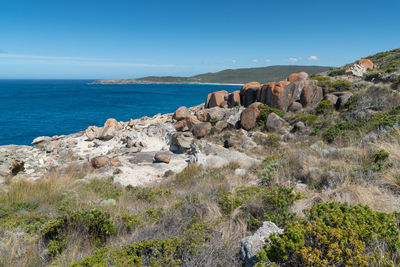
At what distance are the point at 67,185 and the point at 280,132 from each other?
12780 millimetres

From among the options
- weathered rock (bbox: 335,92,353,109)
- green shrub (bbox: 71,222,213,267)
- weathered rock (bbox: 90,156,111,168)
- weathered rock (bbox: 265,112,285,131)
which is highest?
weathered rock (bbox: 335,92,353,109)

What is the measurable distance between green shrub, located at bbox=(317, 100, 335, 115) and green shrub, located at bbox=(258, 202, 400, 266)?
14.9 meters

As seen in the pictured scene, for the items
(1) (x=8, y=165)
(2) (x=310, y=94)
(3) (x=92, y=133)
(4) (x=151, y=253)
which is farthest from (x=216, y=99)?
(4) (x=151, y=253)

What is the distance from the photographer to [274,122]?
16.5 metres

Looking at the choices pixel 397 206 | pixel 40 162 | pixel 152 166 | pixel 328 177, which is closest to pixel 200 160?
pixel 152 166

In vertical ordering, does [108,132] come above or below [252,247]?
below

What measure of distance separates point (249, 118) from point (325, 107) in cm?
538

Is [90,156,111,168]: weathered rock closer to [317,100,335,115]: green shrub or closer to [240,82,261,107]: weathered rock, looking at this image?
[240,82,261,107]: weathered rock

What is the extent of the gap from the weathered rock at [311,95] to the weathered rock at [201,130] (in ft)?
26.3

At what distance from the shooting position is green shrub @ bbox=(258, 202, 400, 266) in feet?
7.90

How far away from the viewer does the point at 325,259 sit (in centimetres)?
241

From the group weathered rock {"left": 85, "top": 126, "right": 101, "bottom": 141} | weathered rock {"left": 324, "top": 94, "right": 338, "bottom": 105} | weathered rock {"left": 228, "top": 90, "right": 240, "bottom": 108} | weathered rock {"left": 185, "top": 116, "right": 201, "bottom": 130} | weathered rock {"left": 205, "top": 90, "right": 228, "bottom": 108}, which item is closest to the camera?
weathered rock {"left": 324, "top": 94, "right": 338, "bottom": 105}

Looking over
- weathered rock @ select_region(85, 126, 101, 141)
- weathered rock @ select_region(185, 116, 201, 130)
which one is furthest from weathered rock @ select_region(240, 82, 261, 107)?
weathered rock @ select_region(85, 126, 101, 141)

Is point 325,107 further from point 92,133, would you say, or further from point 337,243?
point 92,133
